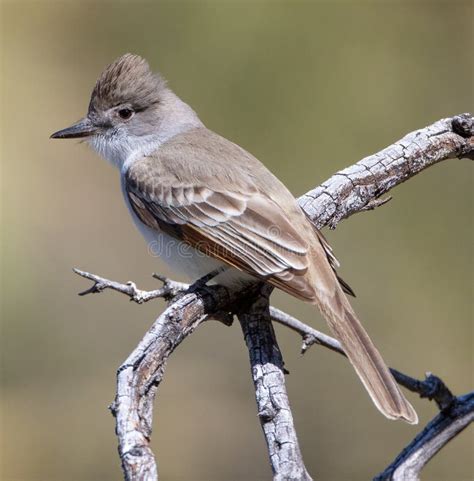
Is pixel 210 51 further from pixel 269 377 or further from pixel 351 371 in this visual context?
pixel 269 377

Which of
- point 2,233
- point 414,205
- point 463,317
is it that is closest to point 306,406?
point 463,317

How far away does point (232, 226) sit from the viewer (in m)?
4.07

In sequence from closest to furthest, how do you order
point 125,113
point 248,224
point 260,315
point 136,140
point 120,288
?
1. point 120,288
2. point 260,315
3. point 248,224
4. point 136,140
5. point 125,113

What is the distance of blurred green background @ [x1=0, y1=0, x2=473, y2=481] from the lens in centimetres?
593

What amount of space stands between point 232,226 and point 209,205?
0.22 meters

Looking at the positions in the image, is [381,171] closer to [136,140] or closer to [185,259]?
[185,259]

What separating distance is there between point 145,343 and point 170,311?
11.0 inches

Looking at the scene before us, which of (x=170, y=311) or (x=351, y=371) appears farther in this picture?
(x=351, y=371)

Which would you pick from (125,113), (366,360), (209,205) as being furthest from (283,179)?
(366,360)

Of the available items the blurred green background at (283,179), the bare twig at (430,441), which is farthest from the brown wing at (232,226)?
the blurred green background at (283,179)

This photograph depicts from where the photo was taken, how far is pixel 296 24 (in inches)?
302

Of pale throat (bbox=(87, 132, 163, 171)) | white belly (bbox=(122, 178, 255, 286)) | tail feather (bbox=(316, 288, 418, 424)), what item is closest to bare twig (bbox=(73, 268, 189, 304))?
white belly (bbox=(122, 178, 255, 286))

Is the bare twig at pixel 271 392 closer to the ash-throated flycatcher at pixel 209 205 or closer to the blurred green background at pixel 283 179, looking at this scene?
the ash-throated flycatcher at pixel 209 205

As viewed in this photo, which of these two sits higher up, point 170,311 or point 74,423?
point 74,423
